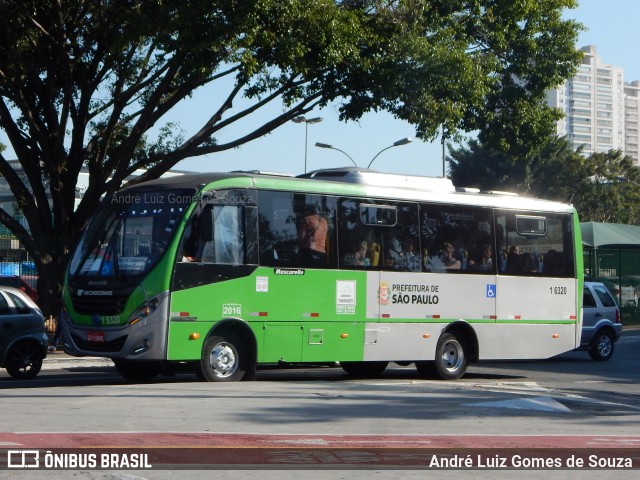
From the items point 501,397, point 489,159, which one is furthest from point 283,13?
point 489,159

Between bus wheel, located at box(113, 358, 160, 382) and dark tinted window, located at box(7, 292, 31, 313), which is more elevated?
dark tinted window, located at box(7, 292, 31, 313)

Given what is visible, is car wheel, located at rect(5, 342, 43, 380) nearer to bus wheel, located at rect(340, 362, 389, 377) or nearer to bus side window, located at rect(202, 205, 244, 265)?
bus side window, located at rect(202, 205, 244, 265)

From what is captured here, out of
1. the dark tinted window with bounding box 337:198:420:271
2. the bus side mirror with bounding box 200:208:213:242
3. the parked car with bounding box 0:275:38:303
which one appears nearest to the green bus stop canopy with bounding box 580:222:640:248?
the parked car with bounding box 0:275:38:303

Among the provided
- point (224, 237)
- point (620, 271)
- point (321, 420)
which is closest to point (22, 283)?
point (224, 237)

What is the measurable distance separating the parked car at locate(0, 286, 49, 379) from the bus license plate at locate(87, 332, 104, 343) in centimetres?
224

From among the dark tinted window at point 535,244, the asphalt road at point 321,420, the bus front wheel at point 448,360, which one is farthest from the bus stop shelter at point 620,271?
the asphalt road at point 321,420

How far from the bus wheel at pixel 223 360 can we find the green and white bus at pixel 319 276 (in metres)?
0.02

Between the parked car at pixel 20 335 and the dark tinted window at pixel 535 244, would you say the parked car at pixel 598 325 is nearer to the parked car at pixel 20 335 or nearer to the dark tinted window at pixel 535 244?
the dark tinted window at pixel 535 244

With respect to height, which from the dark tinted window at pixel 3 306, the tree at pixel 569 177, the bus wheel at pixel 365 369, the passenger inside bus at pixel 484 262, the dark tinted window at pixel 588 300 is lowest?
the bus wheel at pixel 365 369

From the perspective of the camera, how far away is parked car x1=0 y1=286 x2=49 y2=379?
1681cm

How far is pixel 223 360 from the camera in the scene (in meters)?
15.6

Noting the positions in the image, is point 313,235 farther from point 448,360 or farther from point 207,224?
point 448,360

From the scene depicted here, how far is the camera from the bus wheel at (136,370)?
54.0 ft

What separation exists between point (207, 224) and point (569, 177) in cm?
6334
